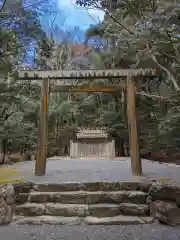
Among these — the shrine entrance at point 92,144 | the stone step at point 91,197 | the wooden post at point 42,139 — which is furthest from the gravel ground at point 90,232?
the shrine entrance at point 92,144

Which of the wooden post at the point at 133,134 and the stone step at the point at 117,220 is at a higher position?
the wooden post at the point at 133,134

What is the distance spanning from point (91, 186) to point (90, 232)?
3.16 feet

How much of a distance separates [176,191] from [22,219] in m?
2.40

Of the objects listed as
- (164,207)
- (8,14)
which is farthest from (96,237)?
(8,14)

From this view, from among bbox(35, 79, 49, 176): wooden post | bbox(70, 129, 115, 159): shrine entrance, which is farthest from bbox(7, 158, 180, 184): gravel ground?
bbox(70, 129, 115, 159): shrine entrance

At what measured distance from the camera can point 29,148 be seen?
1212 centimetres

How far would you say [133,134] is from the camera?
556 cm

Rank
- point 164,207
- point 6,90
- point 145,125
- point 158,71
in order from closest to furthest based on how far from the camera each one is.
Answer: point 164,207
point 158,71
point 6,90
point 145,125

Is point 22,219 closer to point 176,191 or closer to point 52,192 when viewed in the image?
point 52,192

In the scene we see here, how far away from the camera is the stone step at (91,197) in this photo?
13.0 ft

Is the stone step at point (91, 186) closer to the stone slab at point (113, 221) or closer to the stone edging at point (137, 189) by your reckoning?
the stone edging at point (137, 189)

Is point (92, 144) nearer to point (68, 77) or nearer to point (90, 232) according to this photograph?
point (68, 77)

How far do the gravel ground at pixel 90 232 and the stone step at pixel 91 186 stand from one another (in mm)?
732

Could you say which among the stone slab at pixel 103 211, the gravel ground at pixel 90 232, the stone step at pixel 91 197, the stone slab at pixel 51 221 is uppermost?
the stone step at pixel 91 197
